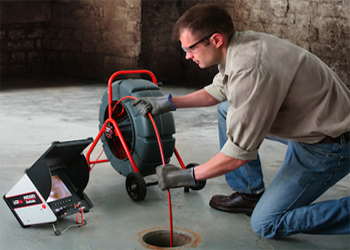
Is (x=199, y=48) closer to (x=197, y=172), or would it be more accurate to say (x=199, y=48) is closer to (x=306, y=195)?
(x=197, y=172)

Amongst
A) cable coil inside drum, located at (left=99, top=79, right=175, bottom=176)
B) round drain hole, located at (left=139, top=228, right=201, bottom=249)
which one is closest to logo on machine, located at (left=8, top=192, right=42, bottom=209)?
round drain hole, located at (left=139, top=228, right=201, bottom=249)

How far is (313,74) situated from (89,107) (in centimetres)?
387

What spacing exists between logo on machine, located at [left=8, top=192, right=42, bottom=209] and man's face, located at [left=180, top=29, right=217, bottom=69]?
0.99 m

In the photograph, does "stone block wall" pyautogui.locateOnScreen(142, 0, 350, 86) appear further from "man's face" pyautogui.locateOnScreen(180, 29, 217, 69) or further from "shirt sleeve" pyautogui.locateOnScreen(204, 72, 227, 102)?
"man's face" pyautogui.locateOnScreen(180, 29, 217, 69)

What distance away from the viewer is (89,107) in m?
5.14

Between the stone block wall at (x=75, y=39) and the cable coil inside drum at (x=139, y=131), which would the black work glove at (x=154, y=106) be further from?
the stone block wall at (x=75, y=39)

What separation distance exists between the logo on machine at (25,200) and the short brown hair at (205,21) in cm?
105

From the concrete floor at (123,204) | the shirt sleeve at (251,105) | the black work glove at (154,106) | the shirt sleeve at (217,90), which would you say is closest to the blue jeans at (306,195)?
the concrete floor at (123,204)

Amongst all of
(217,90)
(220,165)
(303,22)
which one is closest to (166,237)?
(220,165)

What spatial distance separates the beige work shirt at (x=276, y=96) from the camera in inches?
60.3

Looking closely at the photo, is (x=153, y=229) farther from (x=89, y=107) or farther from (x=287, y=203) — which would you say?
(x=89, y=107)

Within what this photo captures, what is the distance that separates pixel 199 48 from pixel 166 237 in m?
0.95

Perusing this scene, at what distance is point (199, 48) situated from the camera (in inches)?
66.4

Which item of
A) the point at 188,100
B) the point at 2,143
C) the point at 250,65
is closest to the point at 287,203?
the point at 250,65
